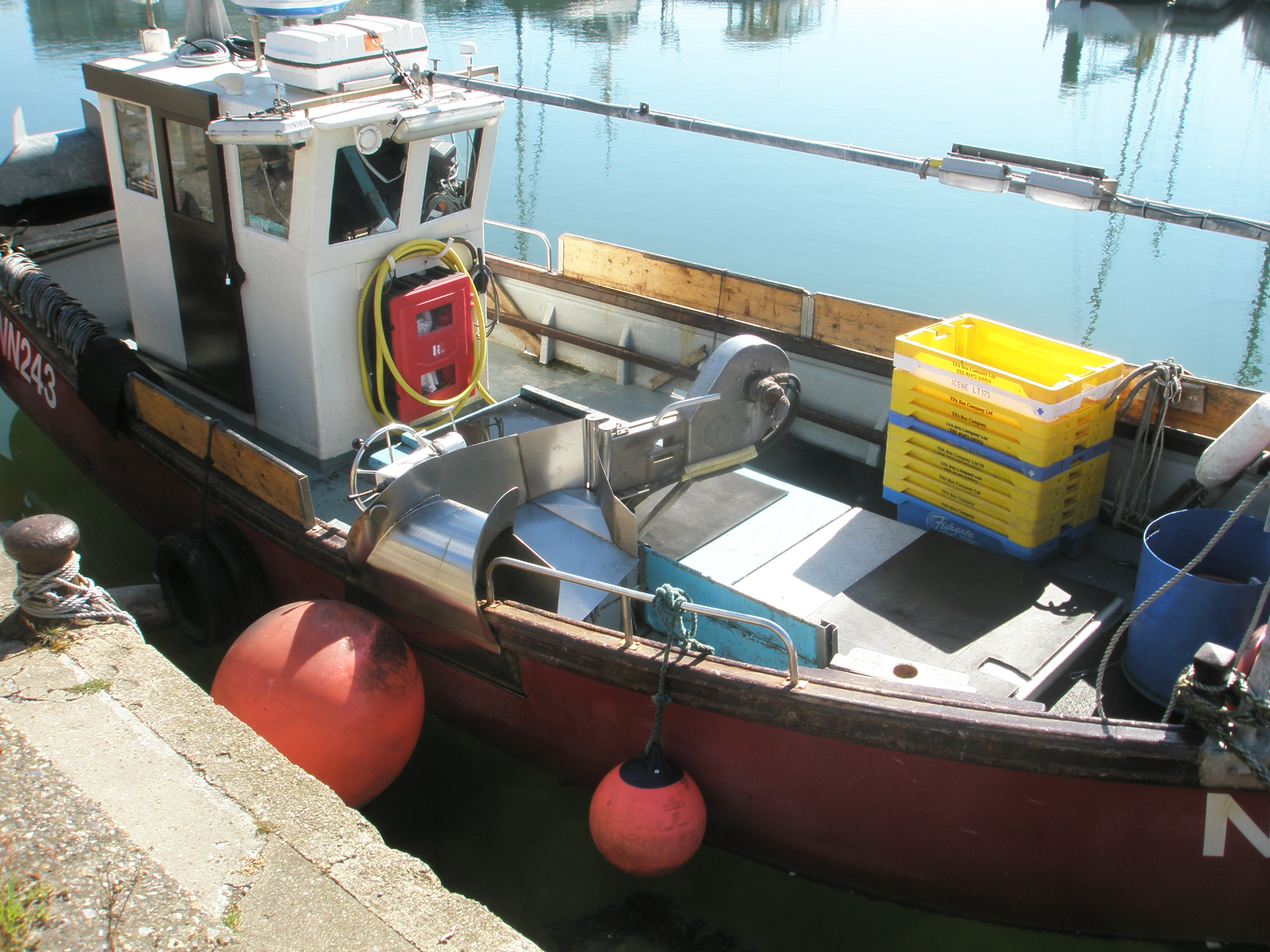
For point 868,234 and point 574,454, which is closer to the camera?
point 574,454

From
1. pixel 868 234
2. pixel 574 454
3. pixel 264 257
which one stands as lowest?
pixel 868 234

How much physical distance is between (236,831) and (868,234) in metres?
11.8

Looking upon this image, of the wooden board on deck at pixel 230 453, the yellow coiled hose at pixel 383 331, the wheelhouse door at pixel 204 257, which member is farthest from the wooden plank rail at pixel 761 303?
the wooden board on deck at pixel 230 453

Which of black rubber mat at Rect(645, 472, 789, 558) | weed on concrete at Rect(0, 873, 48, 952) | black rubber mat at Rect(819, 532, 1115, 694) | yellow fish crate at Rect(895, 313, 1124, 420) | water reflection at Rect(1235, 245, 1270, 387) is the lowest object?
water reflection at Rect(1235, 245, 1270, 387)

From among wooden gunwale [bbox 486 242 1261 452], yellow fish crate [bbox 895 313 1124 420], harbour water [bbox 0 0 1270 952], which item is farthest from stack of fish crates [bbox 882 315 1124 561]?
harbour water [bbox 0 0 1270 952]

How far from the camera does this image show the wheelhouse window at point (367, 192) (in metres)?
4.66

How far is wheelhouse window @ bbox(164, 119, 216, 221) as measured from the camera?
15.8 feet

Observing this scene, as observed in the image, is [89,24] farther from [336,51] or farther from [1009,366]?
[1009,366]

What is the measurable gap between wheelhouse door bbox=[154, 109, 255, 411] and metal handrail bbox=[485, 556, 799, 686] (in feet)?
7.20

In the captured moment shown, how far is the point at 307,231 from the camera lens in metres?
4.54

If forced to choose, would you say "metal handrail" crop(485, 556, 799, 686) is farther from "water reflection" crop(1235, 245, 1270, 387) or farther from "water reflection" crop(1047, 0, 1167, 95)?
"water reflection" crop(1047, 0, 1167, 95)

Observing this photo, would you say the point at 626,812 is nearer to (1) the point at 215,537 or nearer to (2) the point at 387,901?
(2) the point at 387,901

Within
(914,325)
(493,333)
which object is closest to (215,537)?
(493,333)

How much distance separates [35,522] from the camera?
350 cm
